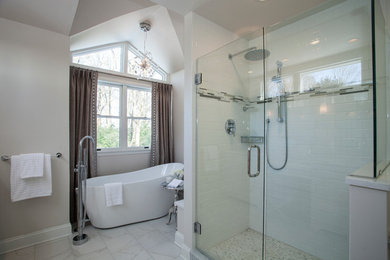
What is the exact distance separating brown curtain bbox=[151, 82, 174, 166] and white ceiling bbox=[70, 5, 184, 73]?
0.62 meters

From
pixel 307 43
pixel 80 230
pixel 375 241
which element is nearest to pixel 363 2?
pixel 307 43

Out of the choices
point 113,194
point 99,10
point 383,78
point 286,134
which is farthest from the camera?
point 113,194

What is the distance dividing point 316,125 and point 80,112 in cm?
329

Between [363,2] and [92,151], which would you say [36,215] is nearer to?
[92,151]

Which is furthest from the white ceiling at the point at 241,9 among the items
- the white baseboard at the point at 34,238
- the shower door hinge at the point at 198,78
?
the white baseboard at the point at 34,238

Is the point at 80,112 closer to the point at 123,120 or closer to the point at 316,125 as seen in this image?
the point at 123,120

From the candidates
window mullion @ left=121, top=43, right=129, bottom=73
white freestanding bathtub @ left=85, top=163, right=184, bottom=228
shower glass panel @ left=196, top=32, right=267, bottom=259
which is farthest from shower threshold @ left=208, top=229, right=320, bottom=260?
window mullion @ left=121, top=43, right=129, bottom=73

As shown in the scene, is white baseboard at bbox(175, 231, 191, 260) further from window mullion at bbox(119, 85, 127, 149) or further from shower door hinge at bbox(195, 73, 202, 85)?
window mullion at bbox(119, 85, 127, 149)

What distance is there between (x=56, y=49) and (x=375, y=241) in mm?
3337

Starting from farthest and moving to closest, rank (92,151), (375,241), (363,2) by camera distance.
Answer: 1. (92,151)
2. (363,2)
3. (375,241)

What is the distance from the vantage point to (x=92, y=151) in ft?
10.1

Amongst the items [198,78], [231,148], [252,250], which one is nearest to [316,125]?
[231,148]

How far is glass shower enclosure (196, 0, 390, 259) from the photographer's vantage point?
5.63 feet

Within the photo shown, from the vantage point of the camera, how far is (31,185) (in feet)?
6.90
